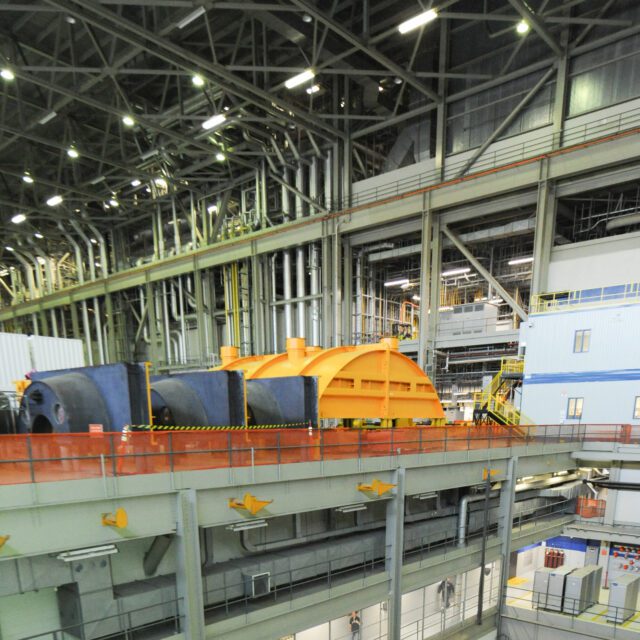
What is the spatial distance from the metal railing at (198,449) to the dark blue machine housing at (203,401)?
2.04 metres

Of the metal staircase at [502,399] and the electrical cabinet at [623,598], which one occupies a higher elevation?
the metal staircase at [502,399]

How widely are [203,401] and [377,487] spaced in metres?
4.50

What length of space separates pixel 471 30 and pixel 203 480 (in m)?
23.2

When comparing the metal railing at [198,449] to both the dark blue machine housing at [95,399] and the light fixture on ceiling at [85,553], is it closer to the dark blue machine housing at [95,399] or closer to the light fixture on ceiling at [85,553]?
the light fixture on ceiling at [85,553]

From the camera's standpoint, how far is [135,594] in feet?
22.9

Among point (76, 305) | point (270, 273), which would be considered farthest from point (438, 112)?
point (76, 305)

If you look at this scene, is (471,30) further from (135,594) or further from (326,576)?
(135,594)

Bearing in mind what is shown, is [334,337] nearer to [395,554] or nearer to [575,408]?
[575,408]

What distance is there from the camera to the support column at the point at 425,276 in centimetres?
1941

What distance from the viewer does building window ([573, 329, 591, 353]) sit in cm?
1596

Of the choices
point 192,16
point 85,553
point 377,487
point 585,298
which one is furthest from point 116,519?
point 585,298

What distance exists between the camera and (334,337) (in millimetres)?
22922

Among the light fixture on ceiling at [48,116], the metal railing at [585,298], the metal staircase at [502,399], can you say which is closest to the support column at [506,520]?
the metal staircase at [502,399]

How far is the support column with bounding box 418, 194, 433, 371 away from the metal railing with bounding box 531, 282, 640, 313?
15.3 ft
